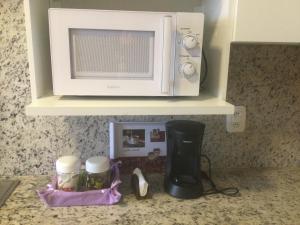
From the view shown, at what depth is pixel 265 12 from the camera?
0.79 metres

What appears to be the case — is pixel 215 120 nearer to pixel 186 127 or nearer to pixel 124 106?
pixel 186 127

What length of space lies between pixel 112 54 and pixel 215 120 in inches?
21.5

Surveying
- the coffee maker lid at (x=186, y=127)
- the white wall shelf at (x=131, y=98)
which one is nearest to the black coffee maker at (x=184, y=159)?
the coffee maker lid at (x=186, y=127)

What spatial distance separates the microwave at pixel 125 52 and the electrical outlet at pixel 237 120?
0.39 metres

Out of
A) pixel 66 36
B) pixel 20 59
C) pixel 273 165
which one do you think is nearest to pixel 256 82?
pixel 273 165

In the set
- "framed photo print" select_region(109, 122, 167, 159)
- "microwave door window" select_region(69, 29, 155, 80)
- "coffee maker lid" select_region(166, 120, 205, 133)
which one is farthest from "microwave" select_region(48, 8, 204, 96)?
"framed photo print" select_region(109, 122, 167, 159)

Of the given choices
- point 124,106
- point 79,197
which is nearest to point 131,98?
point 124,106

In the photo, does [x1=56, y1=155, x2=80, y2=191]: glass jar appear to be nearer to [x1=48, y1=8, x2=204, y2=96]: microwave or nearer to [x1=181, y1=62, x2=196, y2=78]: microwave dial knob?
[x1=48, y1=8, x2=204, y2=96]: microwave

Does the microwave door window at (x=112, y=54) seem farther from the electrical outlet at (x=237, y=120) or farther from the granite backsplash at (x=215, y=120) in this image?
the electrical outlet at (x=237, y=120)

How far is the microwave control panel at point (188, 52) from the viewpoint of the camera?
2.63 ft

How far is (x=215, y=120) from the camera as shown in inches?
46.9

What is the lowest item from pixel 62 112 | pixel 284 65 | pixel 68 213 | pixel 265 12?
pixel 68 213

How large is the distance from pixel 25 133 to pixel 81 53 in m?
0.46

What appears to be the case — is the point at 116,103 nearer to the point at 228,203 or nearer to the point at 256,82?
the point at 228,203
